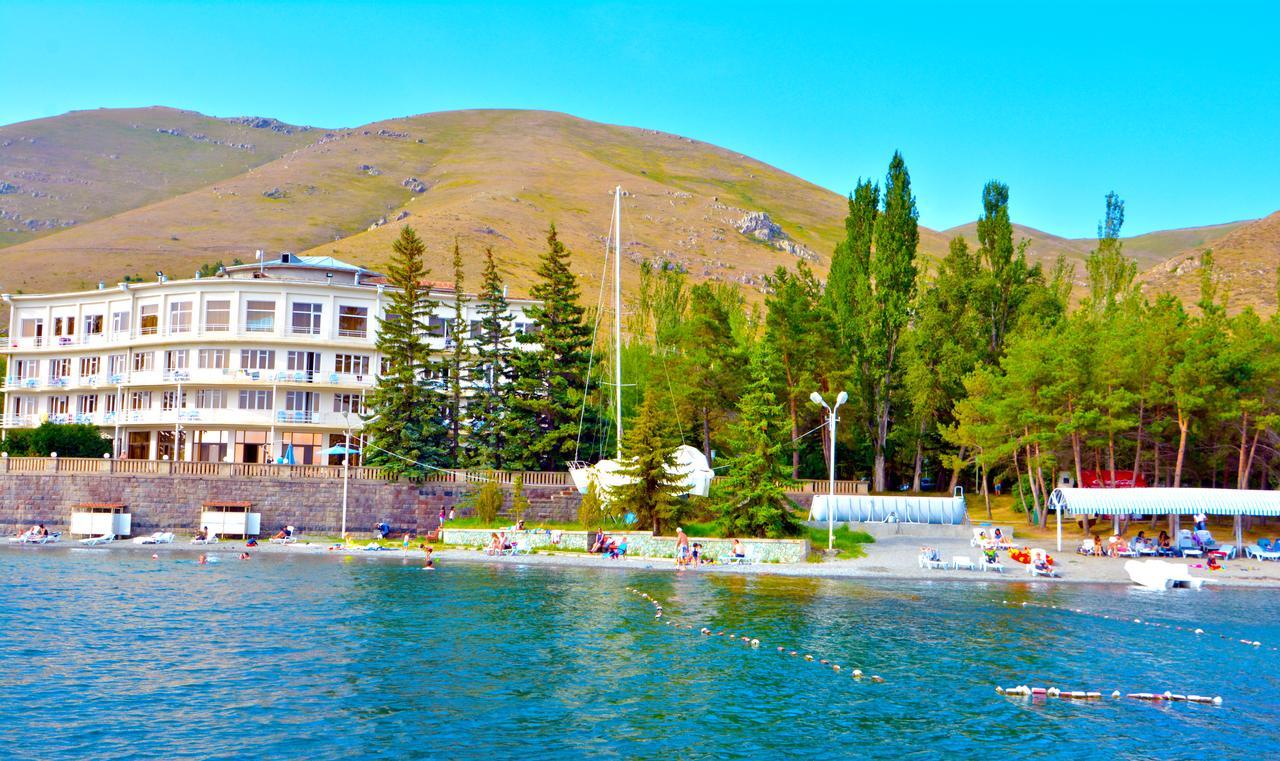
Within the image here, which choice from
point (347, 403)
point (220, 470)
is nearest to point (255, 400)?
point (347, 403)

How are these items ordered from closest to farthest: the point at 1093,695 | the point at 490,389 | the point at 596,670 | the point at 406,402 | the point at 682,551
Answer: the point at 1093,695 → the point at 596,670 → the point at 682,551 → the point at 406,402 → the point at 490,389

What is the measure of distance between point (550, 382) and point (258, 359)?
23.3 meters

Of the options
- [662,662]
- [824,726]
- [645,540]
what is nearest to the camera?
[824,726]

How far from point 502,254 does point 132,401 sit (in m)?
103

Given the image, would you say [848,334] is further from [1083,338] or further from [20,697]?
[20,697]

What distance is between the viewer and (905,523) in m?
55.4

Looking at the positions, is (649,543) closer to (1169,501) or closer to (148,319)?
(1169,501)

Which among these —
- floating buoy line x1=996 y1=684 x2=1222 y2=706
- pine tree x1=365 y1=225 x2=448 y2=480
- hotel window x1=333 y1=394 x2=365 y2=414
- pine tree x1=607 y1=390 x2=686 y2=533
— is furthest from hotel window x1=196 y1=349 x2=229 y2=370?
floating buoy line x1=996 y1=684 x2=1222 y2=706

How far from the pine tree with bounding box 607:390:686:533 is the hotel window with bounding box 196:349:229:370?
35380 mm

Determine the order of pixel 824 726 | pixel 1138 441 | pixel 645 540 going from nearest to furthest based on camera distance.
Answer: pixel 824 726
pixel 645 540
pixel 1138 441

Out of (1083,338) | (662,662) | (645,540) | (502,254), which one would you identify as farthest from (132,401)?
(502,254)

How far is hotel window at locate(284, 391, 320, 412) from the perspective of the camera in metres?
71.1

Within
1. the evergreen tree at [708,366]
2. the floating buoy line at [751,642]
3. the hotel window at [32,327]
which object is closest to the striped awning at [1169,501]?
the evergreen tree at [708,366]

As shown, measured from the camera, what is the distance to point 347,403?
236ft
